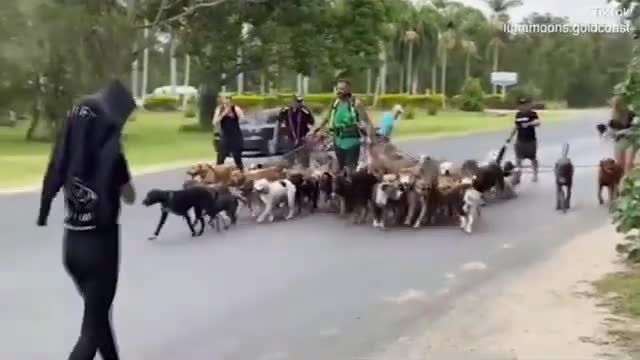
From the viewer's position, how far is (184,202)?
44.5ft

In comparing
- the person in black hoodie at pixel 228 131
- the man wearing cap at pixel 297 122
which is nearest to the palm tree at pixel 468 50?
the man wearing cap at pixel 297 122

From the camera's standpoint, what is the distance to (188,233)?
13898 mm

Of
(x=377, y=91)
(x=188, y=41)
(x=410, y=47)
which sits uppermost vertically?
(x=410, y=47)

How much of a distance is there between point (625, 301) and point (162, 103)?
72.7 m

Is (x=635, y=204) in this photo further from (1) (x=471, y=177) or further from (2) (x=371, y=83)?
(2) (x=371, y=83)

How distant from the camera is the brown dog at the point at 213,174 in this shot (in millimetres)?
15351

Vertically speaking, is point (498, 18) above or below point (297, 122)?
above

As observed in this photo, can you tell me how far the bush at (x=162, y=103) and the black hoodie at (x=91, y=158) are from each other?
7342 centimetres

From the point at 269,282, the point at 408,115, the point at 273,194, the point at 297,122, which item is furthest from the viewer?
the point at 408,115

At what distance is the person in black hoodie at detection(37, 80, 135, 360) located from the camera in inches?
246

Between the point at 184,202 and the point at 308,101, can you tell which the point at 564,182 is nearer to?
the point at 184,202

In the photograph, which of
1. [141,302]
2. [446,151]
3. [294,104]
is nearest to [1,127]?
[446,151]

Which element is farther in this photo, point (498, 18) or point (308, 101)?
point (498, 18)

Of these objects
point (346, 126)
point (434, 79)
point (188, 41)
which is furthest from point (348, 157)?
point (434, 79)
